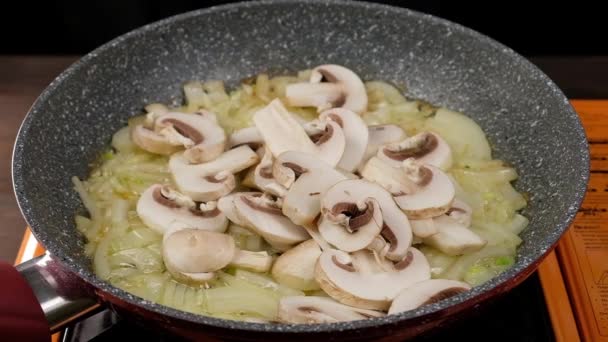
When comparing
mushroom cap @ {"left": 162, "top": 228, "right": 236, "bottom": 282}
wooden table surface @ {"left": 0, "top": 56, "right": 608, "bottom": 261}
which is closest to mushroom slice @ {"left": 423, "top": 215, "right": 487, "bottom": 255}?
mushroom cap @ {"left": 162, "top": 228, "right": 236, "bottom": 282}

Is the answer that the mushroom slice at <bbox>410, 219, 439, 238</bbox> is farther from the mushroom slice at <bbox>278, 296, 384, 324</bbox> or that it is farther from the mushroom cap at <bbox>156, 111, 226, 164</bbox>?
the mushroom cap at <bbox>156, 111, 226, 164</bbox>

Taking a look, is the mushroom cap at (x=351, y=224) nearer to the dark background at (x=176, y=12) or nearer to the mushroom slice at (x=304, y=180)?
the mushroom slice at (x=304, y=180)

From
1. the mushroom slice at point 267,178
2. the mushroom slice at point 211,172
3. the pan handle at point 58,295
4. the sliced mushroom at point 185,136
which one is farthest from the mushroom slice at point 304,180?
the pan handle at point 58,295

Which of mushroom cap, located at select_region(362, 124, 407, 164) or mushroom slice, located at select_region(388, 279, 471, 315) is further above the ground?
mushroom cap, located at select_region(362, 124, 407, 164)

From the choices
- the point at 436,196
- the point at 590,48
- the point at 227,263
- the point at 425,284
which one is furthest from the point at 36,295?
the point at 590,48

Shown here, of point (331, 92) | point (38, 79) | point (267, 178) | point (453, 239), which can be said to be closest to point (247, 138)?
point (267, 178)

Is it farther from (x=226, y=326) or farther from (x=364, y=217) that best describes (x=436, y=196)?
(x=226, y=326)

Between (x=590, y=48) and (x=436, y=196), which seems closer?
(x=436, y=196)

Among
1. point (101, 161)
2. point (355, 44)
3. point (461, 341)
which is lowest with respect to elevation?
point (461, 341)

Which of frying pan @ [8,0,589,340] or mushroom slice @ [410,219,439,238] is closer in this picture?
frying pan @ [8,0,589,340]
